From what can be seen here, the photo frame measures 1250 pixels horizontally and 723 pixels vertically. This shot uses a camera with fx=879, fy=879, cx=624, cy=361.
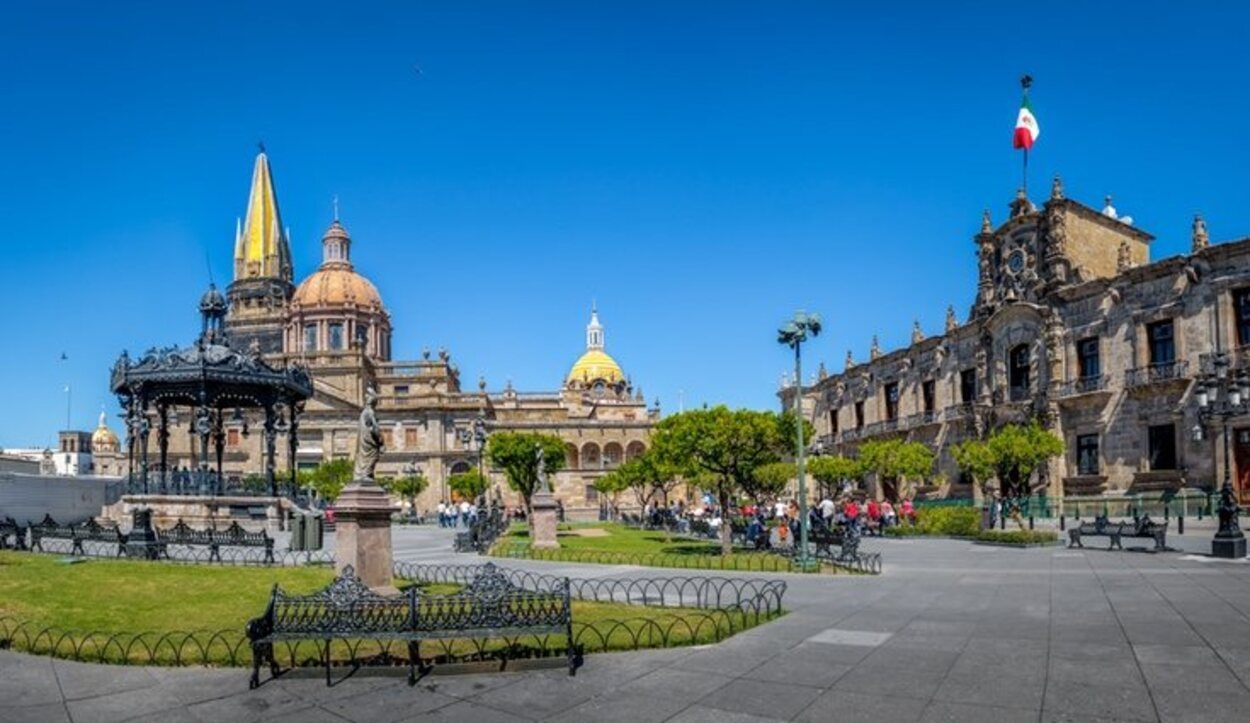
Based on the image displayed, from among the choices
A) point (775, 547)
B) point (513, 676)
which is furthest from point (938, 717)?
point (775, 547)

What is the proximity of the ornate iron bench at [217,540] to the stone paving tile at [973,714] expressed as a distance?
49.6 ft

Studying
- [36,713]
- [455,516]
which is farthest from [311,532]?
[455,516]

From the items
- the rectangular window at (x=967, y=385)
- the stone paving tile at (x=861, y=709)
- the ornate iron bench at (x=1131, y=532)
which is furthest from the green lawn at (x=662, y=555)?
the rectangular window at (x=967, y=385)

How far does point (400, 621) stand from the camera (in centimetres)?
830

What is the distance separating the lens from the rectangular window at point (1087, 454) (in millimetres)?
34094

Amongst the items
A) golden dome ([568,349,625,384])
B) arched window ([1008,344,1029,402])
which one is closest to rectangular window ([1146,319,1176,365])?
arched window ([1008,344,1029,402])

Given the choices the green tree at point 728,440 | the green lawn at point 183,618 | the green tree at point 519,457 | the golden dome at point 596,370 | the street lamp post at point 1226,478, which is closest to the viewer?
the green lawn at point 183,618

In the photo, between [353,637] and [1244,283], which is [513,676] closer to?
[353,637]

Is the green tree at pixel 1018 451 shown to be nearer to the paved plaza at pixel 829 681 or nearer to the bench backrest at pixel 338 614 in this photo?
the paved plaza at pixel 829 681

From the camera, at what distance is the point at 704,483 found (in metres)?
37.4

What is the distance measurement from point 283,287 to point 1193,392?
73255 mm

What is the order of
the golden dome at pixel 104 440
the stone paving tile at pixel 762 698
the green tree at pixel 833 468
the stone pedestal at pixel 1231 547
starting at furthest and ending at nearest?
the golden dome at pixel 104 440, the green tree at pixel 833 468, the stone pedestal at pixel 1231 547, the stone paving tile at pixel 762 698

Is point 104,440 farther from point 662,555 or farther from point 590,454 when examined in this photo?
point 662,555

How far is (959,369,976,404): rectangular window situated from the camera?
42000mm
